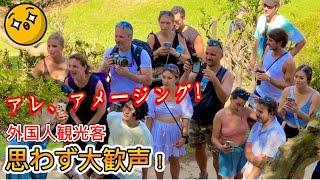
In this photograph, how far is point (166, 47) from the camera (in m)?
5.79

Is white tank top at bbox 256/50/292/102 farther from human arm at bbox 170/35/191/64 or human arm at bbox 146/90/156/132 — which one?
human arm at bbox 146/90/156/132

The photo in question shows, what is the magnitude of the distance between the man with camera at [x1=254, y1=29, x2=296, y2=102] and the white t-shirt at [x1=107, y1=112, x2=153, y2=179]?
123 centimetres

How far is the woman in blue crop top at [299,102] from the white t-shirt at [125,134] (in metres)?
1.13

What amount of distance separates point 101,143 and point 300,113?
60.0 inches

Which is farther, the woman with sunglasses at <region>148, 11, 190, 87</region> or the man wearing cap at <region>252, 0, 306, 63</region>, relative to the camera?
the man wearing cap at <region>252, 0, 306, 63</region>

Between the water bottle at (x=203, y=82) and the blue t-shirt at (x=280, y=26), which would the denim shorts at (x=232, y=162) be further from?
the blue t-shirt at (x=280, y=26)

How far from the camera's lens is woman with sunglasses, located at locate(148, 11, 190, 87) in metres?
5.80

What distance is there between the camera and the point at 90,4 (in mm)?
18031

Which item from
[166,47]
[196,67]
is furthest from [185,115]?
[166,47]

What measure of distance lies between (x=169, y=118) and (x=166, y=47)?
0.74 meters

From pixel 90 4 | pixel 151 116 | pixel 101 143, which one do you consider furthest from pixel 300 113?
pixel 90 4

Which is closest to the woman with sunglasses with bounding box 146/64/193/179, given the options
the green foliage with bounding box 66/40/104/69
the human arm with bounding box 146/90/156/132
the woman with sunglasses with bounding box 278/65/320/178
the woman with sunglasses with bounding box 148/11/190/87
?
the human arm with bounding box 146/90/156/132

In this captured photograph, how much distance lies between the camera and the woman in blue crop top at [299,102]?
513 centimetres

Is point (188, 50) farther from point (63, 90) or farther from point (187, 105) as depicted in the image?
point (63, 90)
